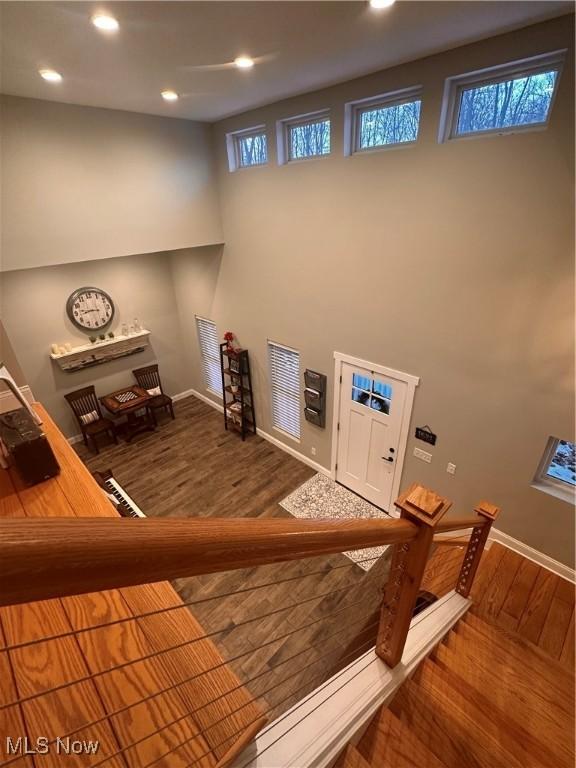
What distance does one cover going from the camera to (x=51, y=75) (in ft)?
10.2

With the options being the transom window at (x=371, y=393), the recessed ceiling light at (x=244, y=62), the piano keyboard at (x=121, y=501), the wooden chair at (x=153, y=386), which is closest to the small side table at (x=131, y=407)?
the wooden chair at (x=153, y=386)

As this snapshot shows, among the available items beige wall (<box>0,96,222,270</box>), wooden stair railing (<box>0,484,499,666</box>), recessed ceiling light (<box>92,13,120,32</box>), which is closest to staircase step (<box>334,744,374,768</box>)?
wooden stair railing (<box>0,484,499,666</box>)

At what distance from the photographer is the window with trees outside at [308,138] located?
155 inches

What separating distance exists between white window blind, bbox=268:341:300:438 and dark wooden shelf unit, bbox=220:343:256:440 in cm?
60

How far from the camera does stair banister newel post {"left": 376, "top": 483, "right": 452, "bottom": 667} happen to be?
1.36 metres

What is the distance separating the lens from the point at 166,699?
1124 millimetres

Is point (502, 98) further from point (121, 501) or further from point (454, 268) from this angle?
point (121, 501)

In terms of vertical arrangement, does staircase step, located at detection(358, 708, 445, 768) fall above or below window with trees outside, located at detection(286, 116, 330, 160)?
below

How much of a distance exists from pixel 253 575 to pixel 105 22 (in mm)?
5130

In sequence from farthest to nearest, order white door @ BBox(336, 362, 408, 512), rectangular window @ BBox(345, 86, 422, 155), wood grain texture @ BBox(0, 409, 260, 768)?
white door @ BBox(336, 362, 408, 512) < rectangular window @ BBox(345, 86, 422, 155) < wood grain texture @ BBox(0, 409, 260, 768)

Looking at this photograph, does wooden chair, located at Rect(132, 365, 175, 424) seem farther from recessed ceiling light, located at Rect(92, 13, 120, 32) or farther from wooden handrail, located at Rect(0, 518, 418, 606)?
wooden handrail, located at Rect(0, 518, 418, 606)

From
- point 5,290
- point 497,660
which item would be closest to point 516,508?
point 497,660

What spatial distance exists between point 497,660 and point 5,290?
23.9 feet

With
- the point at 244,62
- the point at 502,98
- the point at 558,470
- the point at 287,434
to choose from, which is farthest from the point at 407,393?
the point at 244,62
